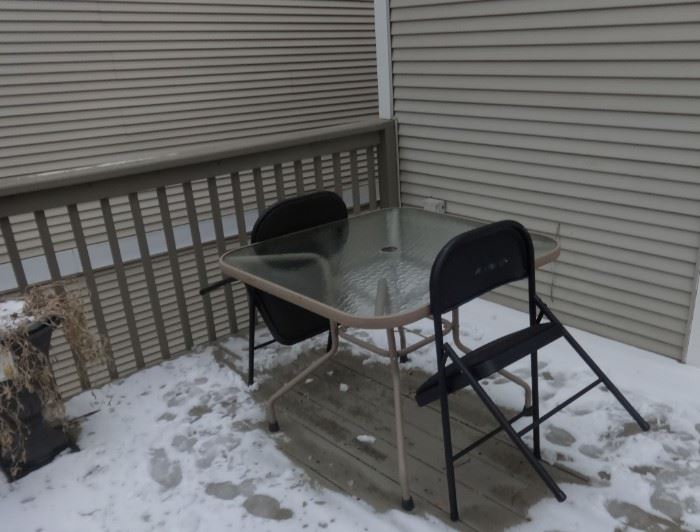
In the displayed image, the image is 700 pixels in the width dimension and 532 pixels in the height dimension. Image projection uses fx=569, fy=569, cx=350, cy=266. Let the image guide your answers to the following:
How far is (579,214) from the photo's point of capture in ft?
9.43

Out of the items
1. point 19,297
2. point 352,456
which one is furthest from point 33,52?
point 352,456

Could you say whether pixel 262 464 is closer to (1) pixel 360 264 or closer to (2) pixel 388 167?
(1) pixel 360 264

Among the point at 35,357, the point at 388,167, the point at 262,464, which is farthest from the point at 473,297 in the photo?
the point at 388,167

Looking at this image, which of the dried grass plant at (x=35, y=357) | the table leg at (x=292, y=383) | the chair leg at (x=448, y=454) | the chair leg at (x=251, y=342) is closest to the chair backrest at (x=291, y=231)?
the chair leg at (x=251, y=342)

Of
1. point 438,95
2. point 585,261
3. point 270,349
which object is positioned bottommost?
point 270,349

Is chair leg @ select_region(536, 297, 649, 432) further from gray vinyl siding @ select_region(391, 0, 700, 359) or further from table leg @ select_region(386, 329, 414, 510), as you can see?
gray vinyl siding @ select_region(391, 0, 700, 359)

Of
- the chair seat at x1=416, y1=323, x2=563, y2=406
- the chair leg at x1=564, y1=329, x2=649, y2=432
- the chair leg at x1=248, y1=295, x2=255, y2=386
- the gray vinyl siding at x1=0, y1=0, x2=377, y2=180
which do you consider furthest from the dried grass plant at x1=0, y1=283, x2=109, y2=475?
the gray vinyl siding at x1=0, y1=0, x2=377, y2=180

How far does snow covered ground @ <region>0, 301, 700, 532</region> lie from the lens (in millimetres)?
1873

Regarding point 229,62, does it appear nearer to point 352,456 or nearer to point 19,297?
point 19,297

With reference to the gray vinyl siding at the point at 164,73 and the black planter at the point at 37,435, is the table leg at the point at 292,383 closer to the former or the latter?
the black planter at the point at 37,435

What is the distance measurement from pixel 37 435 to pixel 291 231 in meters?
1.31

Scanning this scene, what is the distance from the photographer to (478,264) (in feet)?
5.76

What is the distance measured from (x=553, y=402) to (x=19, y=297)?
225 cm

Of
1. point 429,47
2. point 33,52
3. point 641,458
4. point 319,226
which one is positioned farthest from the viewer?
point 33,52
